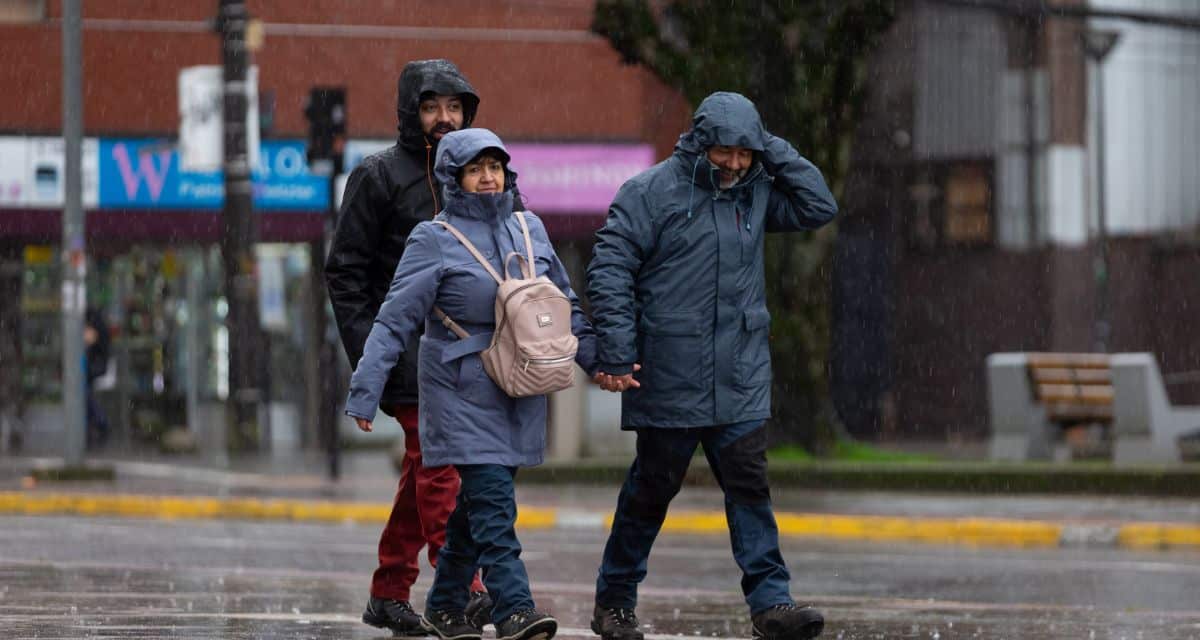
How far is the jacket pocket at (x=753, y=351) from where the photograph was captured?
25.2 feet

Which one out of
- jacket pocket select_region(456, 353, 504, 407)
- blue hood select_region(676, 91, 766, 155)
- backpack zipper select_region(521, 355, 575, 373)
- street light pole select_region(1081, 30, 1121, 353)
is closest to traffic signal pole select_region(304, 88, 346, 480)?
street light pole select_region(1081, 30, 1121, 353)

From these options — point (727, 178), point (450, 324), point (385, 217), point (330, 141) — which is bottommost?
point (450, 324)

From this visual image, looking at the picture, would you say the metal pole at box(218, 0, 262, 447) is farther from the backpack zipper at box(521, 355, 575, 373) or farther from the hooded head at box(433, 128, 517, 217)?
the backpack zipper at box(521, 355, 575, 373)

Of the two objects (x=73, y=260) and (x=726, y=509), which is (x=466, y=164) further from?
(x=73, y=260)

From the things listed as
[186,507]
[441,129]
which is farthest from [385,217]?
[186,507]

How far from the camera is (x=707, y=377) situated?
25.1 feet

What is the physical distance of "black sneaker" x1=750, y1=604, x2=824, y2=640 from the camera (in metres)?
7.54

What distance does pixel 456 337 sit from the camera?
7.48m

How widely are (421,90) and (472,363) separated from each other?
42.0 inches

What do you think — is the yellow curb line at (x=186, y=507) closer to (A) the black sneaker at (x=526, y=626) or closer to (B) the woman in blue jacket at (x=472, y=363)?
(B) the woman in blue jacket at (x=472, y=363)

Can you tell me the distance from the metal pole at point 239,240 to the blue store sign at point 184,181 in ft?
15.7

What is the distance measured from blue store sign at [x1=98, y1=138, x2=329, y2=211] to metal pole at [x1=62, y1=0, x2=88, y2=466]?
580 centimetres

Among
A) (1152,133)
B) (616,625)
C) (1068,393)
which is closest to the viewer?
(616,625)

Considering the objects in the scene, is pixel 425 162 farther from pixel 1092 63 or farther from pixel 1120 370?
pixel 1092 63
